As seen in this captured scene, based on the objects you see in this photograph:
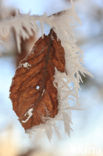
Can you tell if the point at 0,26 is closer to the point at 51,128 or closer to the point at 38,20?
the point at 38,20

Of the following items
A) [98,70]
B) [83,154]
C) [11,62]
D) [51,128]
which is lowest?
[83,154]

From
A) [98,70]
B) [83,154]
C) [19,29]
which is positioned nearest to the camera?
[19,29]

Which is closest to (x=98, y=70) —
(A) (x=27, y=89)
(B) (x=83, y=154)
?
(B) (x=83, y=154)

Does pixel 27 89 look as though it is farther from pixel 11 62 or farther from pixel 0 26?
pixel 11 62

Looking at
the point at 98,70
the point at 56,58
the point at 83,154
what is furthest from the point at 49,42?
the point at 98,70

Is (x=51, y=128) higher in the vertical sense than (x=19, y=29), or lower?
lower

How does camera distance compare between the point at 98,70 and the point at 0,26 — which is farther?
the point at 98,70

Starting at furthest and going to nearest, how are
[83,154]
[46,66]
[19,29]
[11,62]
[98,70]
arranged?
[98,70], [83,154], [11,62], [46,66], [19,29]
